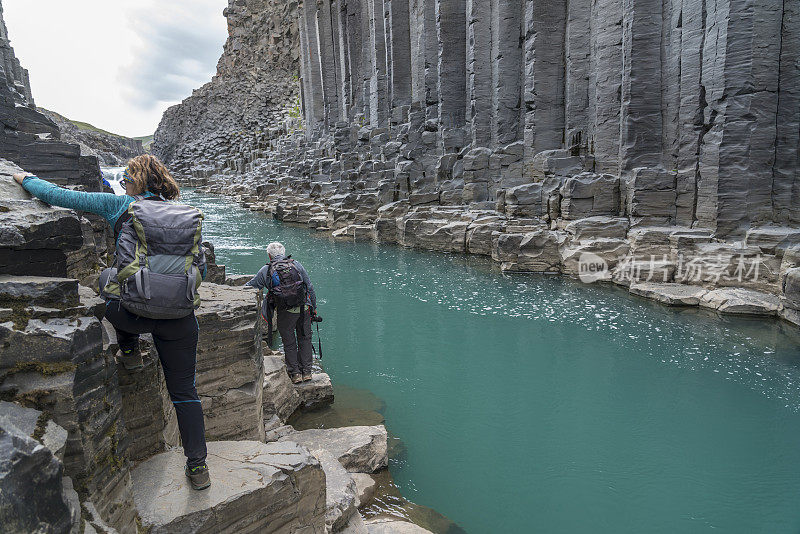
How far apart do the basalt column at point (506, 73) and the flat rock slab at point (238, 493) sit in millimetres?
20447

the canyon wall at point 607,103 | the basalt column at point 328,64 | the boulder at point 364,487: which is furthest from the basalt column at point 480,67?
the basalt column at point 328,64

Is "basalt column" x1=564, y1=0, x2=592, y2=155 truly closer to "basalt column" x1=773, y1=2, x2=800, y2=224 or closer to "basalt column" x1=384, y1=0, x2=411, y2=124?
"basalt column" x1=773, y1=2, x2=800, y2=224

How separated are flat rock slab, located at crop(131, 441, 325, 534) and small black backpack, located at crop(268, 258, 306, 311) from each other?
A: 10.3 ft

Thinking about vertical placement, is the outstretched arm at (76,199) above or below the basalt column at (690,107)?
below

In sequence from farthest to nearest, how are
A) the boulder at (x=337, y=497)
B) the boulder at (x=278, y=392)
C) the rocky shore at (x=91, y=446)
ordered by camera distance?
the boulder at (x=278, y=392) → the boulder at (x=337, y=497) → the rocky shore at (x=91, y=446)

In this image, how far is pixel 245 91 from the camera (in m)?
64.4

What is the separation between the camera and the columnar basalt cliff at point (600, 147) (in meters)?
11.8

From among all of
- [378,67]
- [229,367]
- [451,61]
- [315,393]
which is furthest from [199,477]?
[378,67]

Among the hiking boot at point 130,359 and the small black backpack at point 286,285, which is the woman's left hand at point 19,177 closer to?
the hiking boot at point 130,359

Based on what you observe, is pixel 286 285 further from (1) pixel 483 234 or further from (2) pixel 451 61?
(2) pixel 451 61

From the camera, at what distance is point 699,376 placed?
25.3 feet

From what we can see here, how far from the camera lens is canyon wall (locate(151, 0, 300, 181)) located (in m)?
60.3

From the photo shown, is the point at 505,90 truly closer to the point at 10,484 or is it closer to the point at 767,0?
the point at 767,0

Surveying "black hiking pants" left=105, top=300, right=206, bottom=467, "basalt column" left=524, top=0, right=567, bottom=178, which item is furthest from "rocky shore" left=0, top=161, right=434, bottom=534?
"basalt column" left=524, top=0, right=567, bottom=178
